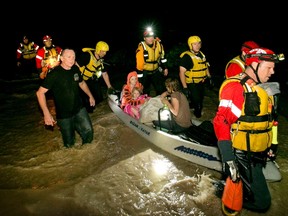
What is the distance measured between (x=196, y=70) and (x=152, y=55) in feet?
4.35

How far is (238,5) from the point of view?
15.9 meters

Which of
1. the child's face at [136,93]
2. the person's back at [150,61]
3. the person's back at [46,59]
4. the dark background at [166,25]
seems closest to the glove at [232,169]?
the child's face at [136,93]

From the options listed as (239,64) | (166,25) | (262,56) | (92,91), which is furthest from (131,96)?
(166,25)

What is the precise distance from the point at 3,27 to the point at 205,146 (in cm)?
2533

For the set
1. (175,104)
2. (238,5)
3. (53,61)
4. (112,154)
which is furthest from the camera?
(238,5)

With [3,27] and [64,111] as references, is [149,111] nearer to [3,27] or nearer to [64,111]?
[64,111]

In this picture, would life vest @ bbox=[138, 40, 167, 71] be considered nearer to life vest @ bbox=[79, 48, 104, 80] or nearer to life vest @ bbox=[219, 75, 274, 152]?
life vest @ bbox=[79, 48, 104, 80]

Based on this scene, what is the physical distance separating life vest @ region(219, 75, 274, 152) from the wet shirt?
2.97 metres

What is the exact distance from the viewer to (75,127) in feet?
17.3

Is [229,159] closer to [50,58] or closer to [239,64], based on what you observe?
[239,64]

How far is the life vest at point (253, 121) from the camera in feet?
9.18

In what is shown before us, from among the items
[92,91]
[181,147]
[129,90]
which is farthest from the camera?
[92,91]

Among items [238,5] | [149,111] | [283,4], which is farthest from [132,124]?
[238,5]

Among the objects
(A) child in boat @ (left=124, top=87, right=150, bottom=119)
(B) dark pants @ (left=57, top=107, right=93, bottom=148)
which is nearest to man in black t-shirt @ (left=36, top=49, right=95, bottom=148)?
(B) dark pants @ (left=57, top=107, right=93, bottom=148)
